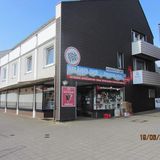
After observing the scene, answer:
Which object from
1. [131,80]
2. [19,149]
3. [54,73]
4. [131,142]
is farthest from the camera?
[131,80]

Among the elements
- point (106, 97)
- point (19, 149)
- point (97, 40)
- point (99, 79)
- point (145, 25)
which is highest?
point (145, 25)

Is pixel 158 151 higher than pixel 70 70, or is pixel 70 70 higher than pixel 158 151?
pixel 70 70

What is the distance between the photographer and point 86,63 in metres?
16.5

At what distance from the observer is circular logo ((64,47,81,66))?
15.3 meters

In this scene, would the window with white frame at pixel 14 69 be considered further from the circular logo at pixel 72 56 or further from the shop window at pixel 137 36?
the shop window at pixel 137 36

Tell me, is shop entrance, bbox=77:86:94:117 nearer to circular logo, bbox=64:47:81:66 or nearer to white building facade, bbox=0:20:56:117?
Answer: circular logo, bbox=64:47:81:66

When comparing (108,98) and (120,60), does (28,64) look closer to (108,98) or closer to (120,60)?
(108,98)

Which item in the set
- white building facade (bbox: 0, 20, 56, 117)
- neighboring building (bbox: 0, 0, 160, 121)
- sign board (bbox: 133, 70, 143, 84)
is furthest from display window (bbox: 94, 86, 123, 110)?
white building facade (bbox: 0, 20, 56, 117)

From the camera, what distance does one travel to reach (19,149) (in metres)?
6.99

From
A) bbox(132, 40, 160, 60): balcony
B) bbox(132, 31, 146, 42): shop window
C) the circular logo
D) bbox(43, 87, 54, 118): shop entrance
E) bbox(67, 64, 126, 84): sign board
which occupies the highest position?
bbox(132, 31, 146, 42): shop window

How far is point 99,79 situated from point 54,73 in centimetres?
356

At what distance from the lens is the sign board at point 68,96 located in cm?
1478

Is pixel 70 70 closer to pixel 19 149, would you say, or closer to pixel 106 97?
pixel 106 97

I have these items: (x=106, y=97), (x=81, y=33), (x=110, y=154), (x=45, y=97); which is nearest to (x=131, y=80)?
(x=106, y=97)
